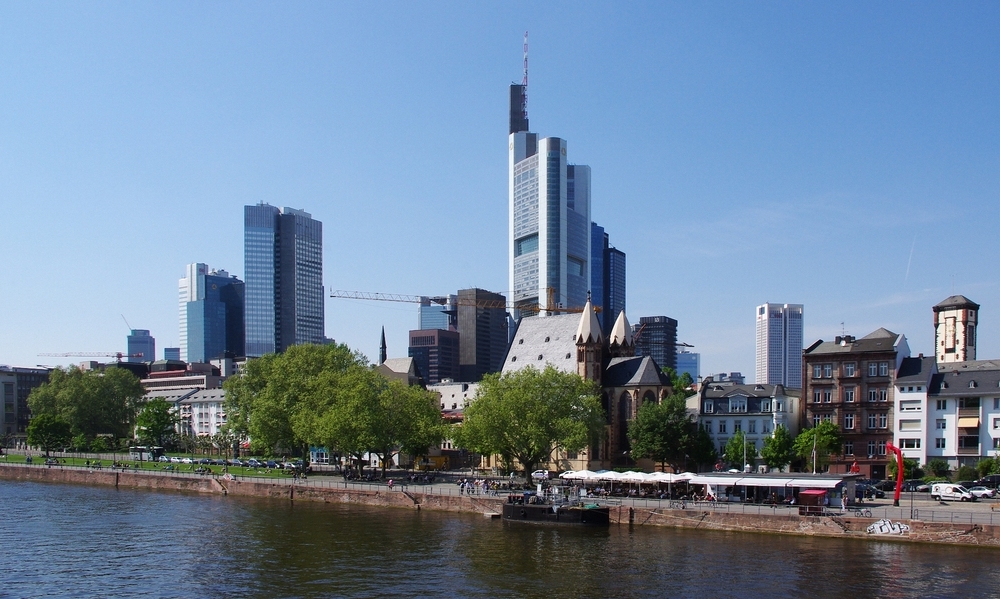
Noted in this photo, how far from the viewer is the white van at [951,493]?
8812 centimetres

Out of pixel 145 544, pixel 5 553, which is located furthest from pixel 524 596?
pixel 5 553

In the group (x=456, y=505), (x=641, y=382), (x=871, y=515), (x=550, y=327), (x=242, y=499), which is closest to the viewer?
(x=871, y=515)

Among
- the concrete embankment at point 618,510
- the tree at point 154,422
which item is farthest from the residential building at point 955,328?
the tree at point 154,422

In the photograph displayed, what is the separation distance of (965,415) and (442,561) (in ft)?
230

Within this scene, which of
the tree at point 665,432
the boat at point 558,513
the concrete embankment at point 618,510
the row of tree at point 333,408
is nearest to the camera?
the concrete embankment at point 618,510

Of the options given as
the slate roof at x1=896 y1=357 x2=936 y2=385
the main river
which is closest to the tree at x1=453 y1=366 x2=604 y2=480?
the main river

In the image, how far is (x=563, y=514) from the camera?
83.7 metres

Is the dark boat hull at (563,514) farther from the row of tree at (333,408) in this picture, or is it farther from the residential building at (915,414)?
the residential building at (915,414)

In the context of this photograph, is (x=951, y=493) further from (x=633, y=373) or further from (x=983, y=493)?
(x=633, y=373)

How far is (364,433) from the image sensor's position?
11412cm

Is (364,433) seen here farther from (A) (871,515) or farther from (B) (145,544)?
(A) (871,515)

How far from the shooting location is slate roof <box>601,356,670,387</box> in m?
134

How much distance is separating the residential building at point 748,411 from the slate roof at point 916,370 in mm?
14761

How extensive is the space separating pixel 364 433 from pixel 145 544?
41226 millimetres
